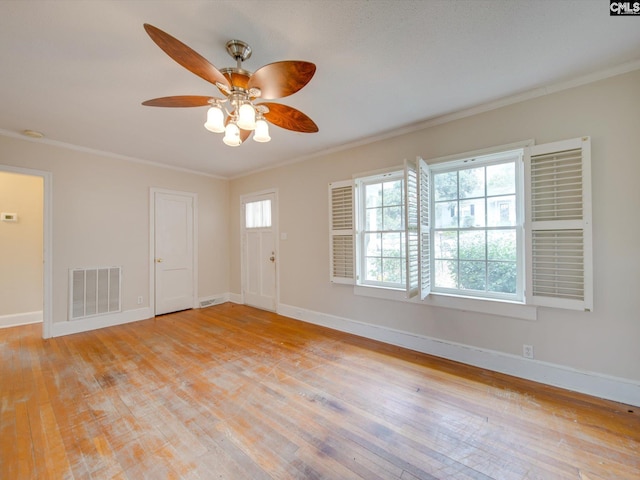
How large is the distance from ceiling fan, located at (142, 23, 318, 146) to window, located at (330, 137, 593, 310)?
1.37 m

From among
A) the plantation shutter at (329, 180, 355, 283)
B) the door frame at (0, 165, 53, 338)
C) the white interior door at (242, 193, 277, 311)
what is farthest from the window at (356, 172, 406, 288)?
the door frame at (0, 165, 53, 338)

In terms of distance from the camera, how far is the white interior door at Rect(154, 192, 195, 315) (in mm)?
4488

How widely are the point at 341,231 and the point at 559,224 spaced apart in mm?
2222

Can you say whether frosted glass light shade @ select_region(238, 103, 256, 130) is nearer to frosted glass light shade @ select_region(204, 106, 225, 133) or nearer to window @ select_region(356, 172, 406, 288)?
frosted glass light shade @ select_region(204, 106, 225, 133)

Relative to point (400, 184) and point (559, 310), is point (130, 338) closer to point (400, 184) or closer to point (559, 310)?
point (400, 184)

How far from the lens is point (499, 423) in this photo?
1.84 metres

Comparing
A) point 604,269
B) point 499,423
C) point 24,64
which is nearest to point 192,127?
point 24,64

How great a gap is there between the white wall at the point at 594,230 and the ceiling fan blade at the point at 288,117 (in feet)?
4.91

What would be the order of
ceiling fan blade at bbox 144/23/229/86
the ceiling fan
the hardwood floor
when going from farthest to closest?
the hardwood floor
the ceiling fan
ceiling fan blade at bbox 144/23/229/86

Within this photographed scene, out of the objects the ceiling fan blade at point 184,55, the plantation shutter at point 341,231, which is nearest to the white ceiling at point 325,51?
the ceiling fan blade at point 184,55

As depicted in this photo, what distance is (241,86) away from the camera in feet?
5.60

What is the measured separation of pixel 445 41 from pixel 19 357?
16.2 feet

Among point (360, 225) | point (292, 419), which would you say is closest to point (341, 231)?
point (360, 225)

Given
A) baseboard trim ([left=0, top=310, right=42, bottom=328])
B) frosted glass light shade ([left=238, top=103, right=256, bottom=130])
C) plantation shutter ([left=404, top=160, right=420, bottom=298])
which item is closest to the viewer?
frosted glass light shade ([left=238, top=103, right=256, bottom=130])
